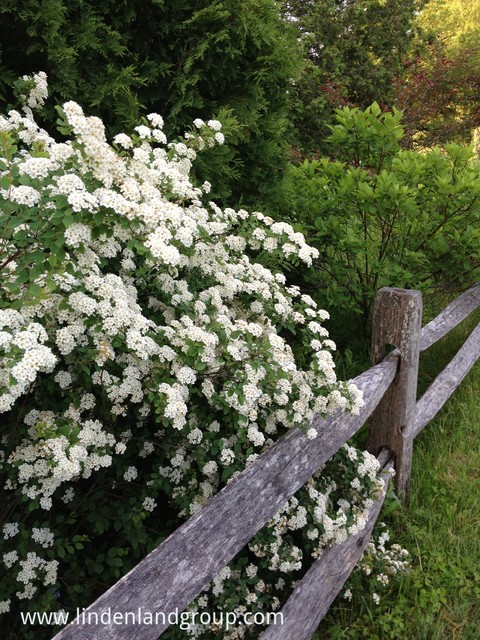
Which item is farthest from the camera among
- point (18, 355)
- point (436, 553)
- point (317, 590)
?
point (436, 553)

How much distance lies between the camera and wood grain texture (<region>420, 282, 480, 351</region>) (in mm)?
3158

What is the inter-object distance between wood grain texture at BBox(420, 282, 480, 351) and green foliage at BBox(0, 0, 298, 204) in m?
1.48

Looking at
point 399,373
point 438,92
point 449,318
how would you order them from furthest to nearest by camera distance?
point 438,92, point 449,318, point 399,373

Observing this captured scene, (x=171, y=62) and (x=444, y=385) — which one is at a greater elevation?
(x=171, y=62)

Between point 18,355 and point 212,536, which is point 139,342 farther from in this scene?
point 212,536

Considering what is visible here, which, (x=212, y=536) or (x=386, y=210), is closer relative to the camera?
(x=212, y=536)

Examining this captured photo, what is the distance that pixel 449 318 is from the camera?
3.52 meters

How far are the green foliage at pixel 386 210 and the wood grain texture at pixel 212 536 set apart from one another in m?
1.59

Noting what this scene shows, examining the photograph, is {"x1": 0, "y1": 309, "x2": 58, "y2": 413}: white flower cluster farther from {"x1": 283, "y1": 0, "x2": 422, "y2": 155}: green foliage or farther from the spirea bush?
{"x1": 283, "y1": 0, "x2": 422, "y2": 155}: green foliage

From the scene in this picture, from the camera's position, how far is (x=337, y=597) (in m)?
2.36

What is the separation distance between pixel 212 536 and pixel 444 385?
94.0 inches

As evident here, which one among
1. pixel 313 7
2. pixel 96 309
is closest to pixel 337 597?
pixel 96 309

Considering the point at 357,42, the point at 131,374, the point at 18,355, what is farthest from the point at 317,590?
the point at 357,42

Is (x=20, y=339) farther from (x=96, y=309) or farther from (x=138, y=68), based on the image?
(x=138, y=68)
